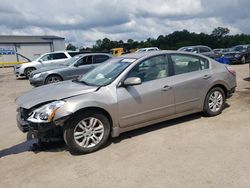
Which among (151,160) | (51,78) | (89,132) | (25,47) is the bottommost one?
(151,160)

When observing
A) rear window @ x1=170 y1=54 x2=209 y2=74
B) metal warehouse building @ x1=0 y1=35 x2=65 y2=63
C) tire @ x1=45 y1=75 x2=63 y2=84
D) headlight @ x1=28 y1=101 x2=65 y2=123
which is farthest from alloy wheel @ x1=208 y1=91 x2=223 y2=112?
metal warehouse building @ x1=0 y1=35 x2=65 y2=63

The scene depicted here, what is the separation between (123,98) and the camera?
186 inches

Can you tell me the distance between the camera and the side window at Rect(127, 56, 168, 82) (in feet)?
16.5

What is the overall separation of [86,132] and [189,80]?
2.36 m

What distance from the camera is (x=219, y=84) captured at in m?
5.97

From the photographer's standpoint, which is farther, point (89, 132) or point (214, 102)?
point (214, 102)

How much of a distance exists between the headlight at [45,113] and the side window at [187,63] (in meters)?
2.43

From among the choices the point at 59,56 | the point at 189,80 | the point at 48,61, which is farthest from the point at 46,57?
the point at 189,80

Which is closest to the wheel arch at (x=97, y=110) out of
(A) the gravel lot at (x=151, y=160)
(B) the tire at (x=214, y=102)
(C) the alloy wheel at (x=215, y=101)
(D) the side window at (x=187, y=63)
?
(A) the gravel lot at (x=151, y=160)

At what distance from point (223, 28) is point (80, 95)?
111504mm

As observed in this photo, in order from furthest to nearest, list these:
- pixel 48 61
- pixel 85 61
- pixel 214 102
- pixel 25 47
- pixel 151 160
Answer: pixel 25 47
pixel 48 61
pixel 85 61
pixel 214 102
pixel 151 160

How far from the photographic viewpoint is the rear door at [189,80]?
5.38m

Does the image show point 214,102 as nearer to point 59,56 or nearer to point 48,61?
point 59,56

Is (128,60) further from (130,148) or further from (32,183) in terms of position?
(32,183)
